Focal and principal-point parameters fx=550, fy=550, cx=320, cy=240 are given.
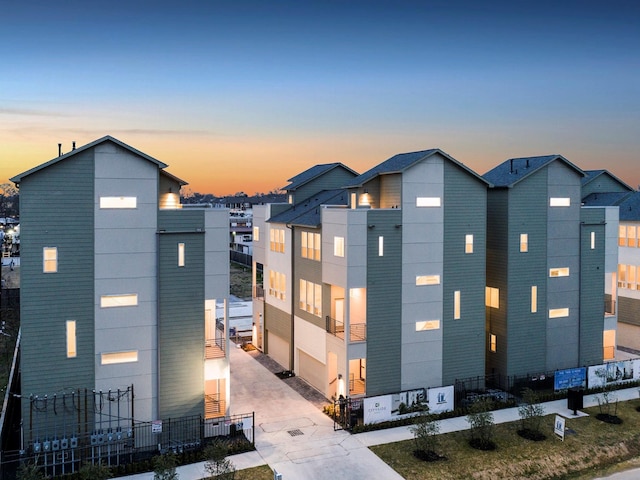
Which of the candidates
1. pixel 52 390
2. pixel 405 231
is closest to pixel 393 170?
pixel 405 231

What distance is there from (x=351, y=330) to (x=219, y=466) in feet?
31.7

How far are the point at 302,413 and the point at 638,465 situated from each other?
14.1 meters

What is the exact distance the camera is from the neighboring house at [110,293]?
20453 mm

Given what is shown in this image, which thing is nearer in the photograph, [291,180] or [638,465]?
[638,465]

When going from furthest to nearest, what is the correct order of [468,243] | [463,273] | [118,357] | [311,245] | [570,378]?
[311,245], [570,378], [468,243], [463,273], [118,357]

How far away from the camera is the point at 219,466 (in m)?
19.1

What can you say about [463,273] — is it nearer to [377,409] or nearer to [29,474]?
[377,409]

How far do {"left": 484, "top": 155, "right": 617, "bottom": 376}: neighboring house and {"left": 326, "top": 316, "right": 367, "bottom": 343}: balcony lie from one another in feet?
27.3

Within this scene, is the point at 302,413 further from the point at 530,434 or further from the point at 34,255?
the point at 34,255

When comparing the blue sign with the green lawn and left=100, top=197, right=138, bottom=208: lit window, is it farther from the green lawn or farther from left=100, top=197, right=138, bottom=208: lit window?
left=100, top=197, right=138, bottom=208: lit window

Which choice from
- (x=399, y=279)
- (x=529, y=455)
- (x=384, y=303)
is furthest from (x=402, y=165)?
(x=529, y=455)

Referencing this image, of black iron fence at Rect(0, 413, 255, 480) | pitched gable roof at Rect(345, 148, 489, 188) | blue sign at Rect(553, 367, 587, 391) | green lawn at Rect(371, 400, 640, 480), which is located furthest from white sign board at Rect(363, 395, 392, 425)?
pitched gable roof at Rect(345, 148, 489, 188)

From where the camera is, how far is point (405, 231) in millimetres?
26688

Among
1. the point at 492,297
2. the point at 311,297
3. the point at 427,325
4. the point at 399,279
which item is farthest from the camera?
the point at 492,297
